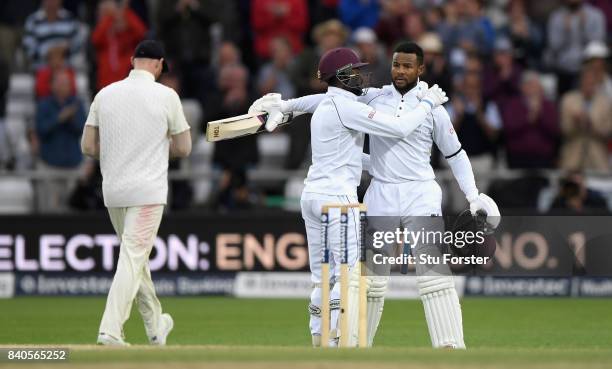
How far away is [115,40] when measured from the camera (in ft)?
60.7

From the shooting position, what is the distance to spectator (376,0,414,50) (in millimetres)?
18922

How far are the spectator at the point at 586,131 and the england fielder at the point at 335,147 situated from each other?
777 cm

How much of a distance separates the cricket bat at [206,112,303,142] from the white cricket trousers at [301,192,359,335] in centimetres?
60

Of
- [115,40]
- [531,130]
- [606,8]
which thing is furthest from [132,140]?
[606,8]

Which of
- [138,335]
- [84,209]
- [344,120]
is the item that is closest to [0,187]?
[84,209]

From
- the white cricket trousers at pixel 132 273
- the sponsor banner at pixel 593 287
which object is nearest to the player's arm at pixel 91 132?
the white cricket trousers at pixel 132 273

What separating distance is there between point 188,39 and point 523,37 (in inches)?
174

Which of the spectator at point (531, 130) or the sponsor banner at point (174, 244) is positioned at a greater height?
the spectator at point (531, 130)

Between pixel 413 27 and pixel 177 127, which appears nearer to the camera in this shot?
pixel 177 127

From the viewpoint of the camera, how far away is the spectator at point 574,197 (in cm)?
1688

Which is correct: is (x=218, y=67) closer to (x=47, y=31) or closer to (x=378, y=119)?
(x=47, y=31)

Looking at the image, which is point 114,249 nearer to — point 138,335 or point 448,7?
point 138,335

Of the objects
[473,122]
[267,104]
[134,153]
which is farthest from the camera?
[473,122]

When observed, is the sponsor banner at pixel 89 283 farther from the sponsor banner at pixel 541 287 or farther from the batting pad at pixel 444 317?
the batting pad at pixel 444 317
